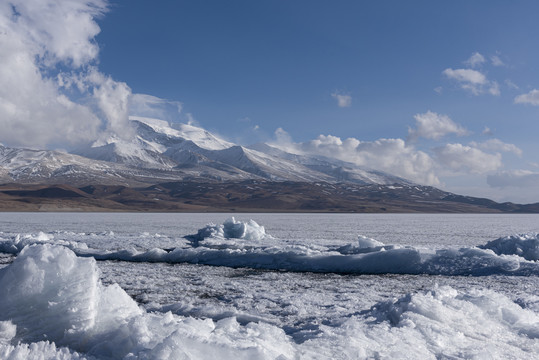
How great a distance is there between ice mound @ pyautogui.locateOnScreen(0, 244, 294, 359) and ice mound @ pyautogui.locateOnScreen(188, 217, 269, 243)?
18717 mm

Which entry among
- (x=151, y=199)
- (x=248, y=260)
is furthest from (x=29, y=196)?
(x=248, y=260)

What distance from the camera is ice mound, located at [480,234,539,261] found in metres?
16.0

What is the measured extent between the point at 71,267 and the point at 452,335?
5.53 meters

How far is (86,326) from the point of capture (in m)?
5.46

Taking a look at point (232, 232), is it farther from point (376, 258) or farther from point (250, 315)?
point (250, 315)

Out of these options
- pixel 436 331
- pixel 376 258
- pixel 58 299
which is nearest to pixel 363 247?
pixel 376 258

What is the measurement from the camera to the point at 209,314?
7855mm

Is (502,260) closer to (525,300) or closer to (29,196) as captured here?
(525,300)

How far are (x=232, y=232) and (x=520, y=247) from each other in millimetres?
15454

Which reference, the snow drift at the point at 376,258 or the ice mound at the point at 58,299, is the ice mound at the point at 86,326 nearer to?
the ice mound at the point at 58,299

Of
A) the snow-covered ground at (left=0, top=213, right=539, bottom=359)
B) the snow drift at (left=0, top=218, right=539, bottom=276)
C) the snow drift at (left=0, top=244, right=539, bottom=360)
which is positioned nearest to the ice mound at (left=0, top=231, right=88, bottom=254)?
the snow drift at (left=0, top=218, right=539, bottom=276)

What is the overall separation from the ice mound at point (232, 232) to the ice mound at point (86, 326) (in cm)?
1872

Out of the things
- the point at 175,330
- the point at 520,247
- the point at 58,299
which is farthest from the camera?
the point at 520,247

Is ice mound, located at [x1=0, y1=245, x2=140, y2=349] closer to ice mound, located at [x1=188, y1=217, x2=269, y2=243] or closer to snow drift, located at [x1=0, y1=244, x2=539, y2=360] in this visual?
snow drift, located at [x1=0, y1=244, x2=539, y2=360]
